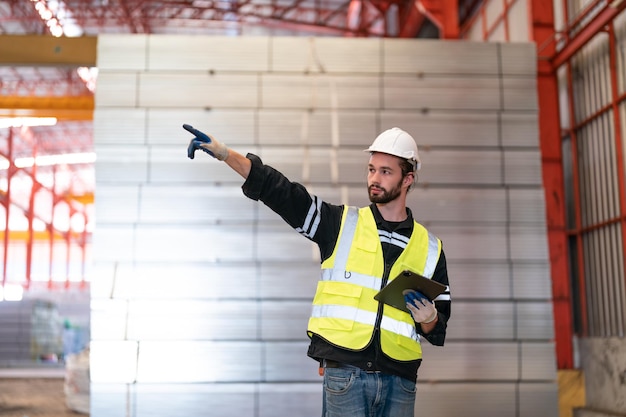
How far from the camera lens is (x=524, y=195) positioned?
26.8ft

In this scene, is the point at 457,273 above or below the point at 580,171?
below

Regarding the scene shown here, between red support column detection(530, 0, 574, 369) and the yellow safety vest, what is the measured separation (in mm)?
5885

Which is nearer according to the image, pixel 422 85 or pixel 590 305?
pixel 422 85

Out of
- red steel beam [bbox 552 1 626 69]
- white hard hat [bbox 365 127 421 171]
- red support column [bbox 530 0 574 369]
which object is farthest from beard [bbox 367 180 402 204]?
red support column [bbox 530 0 574 369]

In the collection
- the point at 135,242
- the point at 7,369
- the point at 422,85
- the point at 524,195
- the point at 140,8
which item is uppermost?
the point at 140,8

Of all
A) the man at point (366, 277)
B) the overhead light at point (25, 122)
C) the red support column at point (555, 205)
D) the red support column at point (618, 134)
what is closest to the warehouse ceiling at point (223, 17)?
the overhead light at point (25, 122)

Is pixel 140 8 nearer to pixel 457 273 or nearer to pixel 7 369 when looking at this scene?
pixel 7 369

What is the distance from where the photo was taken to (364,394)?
301 cm

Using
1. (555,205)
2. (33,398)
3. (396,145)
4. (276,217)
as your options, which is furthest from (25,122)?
(396,145)

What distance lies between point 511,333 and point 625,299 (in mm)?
1309

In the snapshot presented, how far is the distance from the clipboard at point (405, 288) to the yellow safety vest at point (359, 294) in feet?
0.32

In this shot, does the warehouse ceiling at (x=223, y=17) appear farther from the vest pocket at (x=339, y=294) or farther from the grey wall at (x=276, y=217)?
the vest pocket at (x=339, y=294)

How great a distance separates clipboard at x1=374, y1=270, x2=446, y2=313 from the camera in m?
2.83

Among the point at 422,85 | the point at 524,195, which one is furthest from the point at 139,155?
the point at 524,195
